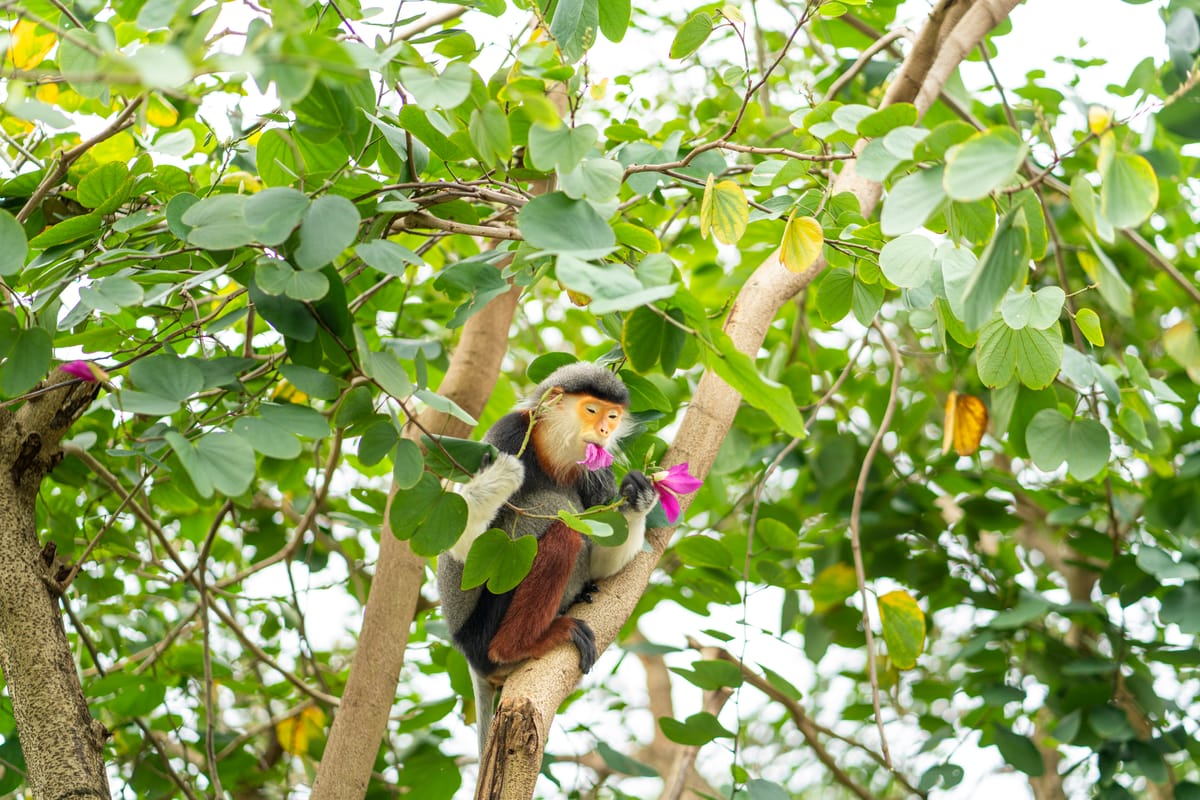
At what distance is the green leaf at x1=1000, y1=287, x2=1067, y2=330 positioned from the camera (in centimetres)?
184

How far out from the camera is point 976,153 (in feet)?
4.43

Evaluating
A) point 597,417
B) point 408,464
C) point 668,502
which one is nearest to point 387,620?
point 597,417

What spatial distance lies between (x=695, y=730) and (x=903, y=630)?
26.5 inches

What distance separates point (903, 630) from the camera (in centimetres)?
292

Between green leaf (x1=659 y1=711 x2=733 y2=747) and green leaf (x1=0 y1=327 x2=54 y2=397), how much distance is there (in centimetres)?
190

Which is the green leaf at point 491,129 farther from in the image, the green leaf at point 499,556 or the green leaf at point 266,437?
the green leaf at point 499,556

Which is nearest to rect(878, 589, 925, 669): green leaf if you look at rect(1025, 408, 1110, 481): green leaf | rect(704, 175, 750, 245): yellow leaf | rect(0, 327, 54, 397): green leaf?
rect(1025, 408, 1110, 481): green leaf

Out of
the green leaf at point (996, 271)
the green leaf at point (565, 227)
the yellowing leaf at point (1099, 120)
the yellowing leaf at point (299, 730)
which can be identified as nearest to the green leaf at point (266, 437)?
the green leaf at point (565, 227)

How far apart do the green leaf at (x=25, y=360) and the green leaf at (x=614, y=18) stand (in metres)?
1.35

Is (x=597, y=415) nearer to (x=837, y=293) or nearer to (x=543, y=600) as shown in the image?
(x=543, y=600)

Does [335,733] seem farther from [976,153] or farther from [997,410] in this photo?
[976,153]

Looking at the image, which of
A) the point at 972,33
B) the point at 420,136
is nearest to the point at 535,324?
the point at 972,33

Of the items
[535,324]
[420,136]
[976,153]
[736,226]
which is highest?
[535,324]

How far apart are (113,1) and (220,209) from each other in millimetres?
799
